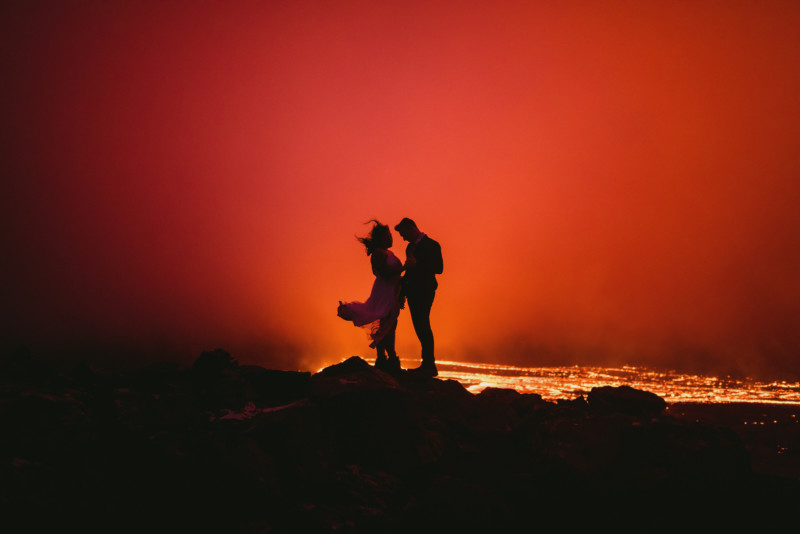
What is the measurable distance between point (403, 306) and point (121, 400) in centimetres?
615

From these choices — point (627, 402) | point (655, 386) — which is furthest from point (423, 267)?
point (655, 386)

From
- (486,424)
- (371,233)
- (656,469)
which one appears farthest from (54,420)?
(656,469)

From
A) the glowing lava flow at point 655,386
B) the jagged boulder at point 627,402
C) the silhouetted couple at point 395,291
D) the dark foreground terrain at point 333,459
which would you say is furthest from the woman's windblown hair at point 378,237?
the glowing lava flow at point 655,386

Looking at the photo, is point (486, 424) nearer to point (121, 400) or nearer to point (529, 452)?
point (529, 452)

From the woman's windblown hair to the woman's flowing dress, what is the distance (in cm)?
24

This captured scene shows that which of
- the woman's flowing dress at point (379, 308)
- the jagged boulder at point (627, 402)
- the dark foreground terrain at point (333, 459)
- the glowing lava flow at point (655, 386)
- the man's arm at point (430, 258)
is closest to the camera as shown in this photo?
the dark foreground terrain at point (333, 459)

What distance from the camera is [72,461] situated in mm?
5754

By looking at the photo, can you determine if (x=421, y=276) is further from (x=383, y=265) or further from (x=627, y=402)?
(x=627, y=402)

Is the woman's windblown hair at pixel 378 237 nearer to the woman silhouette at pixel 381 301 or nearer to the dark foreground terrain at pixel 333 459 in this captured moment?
the woman silhouette at pixel 381 301

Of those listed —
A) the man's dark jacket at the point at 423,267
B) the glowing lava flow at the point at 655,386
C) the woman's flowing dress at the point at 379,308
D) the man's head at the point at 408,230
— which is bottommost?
the glowing lava flow at the point at 655,386

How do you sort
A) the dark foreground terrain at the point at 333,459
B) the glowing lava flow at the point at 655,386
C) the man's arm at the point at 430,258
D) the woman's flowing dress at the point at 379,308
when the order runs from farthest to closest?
the glowing lava flow at the point at 655,386
the man's arm at the point at 430,258
the woman's flowing dress at the point at 379,308
the dark foreground terrain at the point at 333,459

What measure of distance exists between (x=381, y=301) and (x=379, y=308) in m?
0.18

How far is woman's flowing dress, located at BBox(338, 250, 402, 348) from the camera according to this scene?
10539 mm

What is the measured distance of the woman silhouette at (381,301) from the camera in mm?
10547
